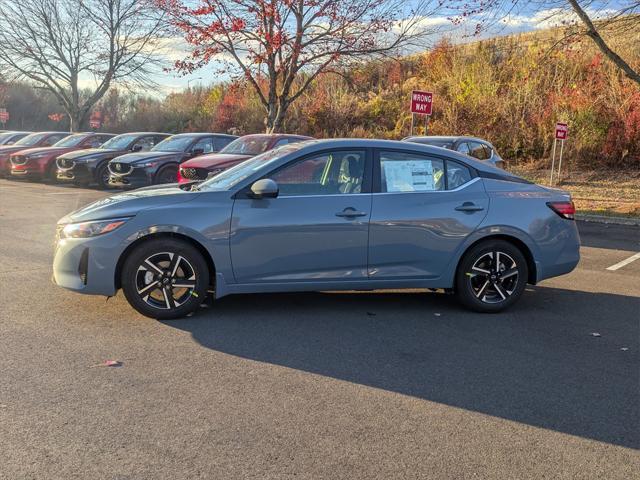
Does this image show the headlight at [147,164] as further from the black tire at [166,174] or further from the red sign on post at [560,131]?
the red sign on post at [560,131]

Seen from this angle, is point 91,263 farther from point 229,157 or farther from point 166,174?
point 166,174

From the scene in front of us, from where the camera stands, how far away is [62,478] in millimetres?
2834

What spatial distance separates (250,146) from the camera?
1291cm

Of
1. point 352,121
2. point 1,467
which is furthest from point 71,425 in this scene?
point 352,121

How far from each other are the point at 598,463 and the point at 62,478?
2.60 metres

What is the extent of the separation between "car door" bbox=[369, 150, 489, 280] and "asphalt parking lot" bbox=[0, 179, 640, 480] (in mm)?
500

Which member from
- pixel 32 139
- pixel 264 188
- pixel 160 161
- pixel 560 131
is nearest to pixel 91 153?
pixel 160 161

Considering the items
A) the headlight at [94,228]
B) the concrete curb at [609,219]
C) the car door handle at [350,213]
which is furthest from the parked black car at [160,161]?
the car door handle at [350,213]

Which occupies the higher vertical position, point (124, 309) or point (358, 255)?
point (358, 255)

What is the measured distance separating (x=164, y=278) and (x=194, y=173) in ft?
23.1

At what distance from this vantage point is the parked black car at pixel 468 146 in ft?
42.1

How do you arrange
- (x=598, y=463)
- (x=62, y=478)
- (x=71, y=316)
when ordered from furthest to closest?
(x=71, y=316), (x=598, y=463), (x=62, y=478)

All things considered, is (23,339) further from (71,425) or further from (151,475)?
(151,475)

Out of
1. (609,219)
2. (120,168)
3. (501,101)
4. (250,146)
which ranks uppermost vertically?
(501,101)
